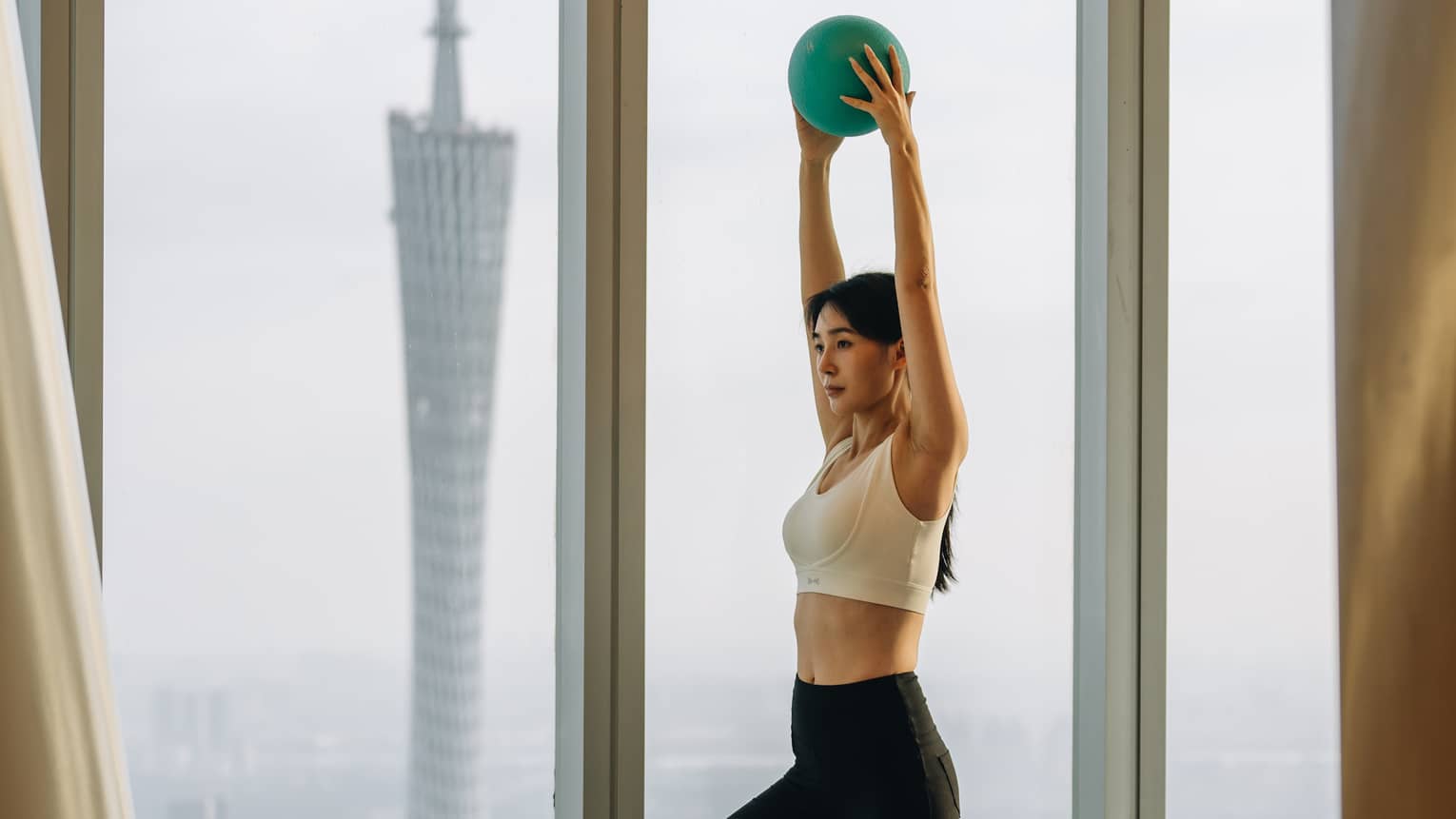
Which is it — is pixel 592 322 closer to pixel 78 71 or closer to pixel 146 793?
pixel 78 71

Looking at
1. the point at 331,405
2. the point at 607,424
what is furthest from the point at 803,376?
the point at 331,405

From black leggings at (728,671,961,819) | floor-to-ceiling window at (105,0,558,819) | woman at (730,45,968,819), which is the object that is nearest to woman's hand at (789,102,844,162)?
woman at (730,45,968,819)

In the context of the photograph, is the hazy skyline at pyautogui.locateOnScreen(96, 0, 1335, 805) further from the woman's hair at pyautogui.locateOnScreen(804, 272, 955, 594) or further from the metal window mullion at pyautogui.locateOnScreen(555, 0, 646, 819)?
the woman's hair at pyautogui.locateOnScreen(804, 272, 955, 594)

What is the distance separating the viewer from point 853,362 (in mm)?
1629

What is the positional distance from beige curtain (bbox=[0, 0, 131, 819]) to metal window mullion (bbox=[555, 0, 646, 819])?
62.7 inches

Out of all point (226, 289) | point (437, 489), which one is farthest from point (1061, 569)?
point (226, 289)

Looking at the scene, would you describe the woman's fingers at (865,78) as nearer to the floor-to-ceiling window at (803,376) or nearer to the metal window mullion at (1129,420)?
the floor-to-ceiling window at (803,376)

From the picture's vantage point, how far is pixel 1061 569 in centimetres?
189

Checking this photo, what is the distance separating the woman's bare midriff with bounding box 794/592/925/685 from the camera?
61.4 inches

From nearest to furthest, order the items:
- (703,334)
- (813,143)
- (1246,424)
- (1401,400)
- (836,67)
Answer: (1401,400) < (836,67) < (813,143) < (703,334) < (1246,424)

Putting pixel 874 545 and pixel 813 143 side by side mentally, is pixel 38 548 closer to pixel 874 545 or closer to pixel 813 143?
pixel 874 545

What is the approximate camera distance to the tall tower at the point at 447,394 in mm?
1723

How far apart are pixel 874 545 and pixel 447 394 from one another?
64 centimetres

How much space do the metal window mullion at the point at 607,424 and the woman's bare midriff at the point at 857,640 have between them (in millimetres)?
273
